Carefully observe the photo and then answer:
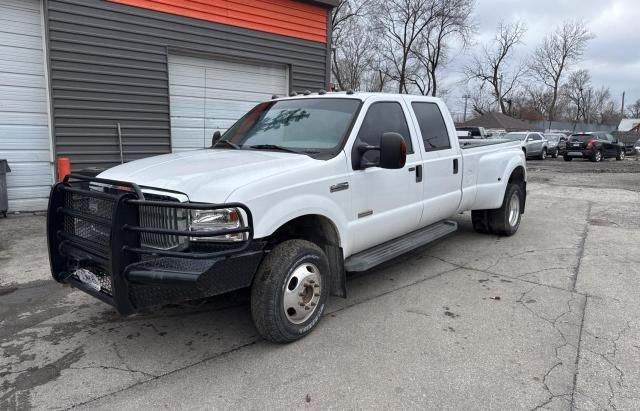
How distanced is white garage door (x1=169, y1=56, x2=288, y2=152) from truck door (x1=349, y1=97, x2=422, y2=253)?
20.1ft

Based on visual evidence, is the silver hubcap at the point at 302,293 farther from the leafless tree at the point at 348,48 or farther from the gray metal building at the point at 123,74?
the leafless tree at the point at 348,48

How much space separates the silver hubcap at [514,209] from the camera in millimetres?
7181

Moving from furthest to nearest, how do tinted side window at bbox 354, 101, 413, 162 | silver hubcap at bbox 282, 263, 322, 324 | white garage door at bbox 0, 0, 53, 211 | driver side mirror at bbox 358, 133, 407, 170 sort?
1. white garage door at bbox 0, 0, 53, 211
2. tinted side window at bbox 354, 101, 413, 162
3. driver side mirror at bbox 358, 133, 407, 170
4. silver hubcap at bbox 282, 263, 322, 324

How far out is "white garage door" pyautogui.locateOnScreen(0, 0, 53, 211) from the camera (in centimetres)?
800

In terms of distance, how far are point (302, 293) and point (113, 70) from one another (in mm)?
6875

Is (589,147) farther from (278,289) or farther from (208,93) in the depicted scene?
(278,289)

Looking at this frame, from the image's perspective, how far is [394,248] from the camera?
4773 mm

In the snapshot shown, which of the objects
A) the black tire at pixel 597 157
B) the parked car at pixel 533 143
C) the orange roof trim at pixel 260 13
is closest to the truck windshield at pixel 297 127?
the orange roof trim at pixel 260 13

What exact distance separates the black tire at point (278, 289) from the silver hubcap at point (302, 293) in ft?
0.05

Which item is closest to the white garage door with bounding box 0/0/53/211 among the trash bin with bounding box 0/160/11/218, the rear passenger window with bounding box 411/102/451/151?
the trash bin with bounding box 0/160/11/218

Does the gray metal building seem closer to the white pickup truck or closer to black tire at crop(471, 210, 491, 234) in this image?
the white pickup truck

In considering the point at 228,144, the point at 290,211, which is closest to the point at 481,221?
the point at 228,144

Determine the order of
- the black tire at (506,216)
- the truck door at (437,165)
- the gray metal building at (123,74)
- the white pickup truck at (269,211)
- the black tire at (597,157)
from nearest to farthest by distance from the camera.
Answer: the white pickup truck at (269,211)
the truck door at (437,165)
the black tire at (506,216)
the gray metal building at (123,74)
the black tire at (597,157)

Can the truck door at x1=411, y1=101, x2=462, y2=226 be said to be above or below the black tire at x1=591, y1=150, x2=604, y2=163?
above
